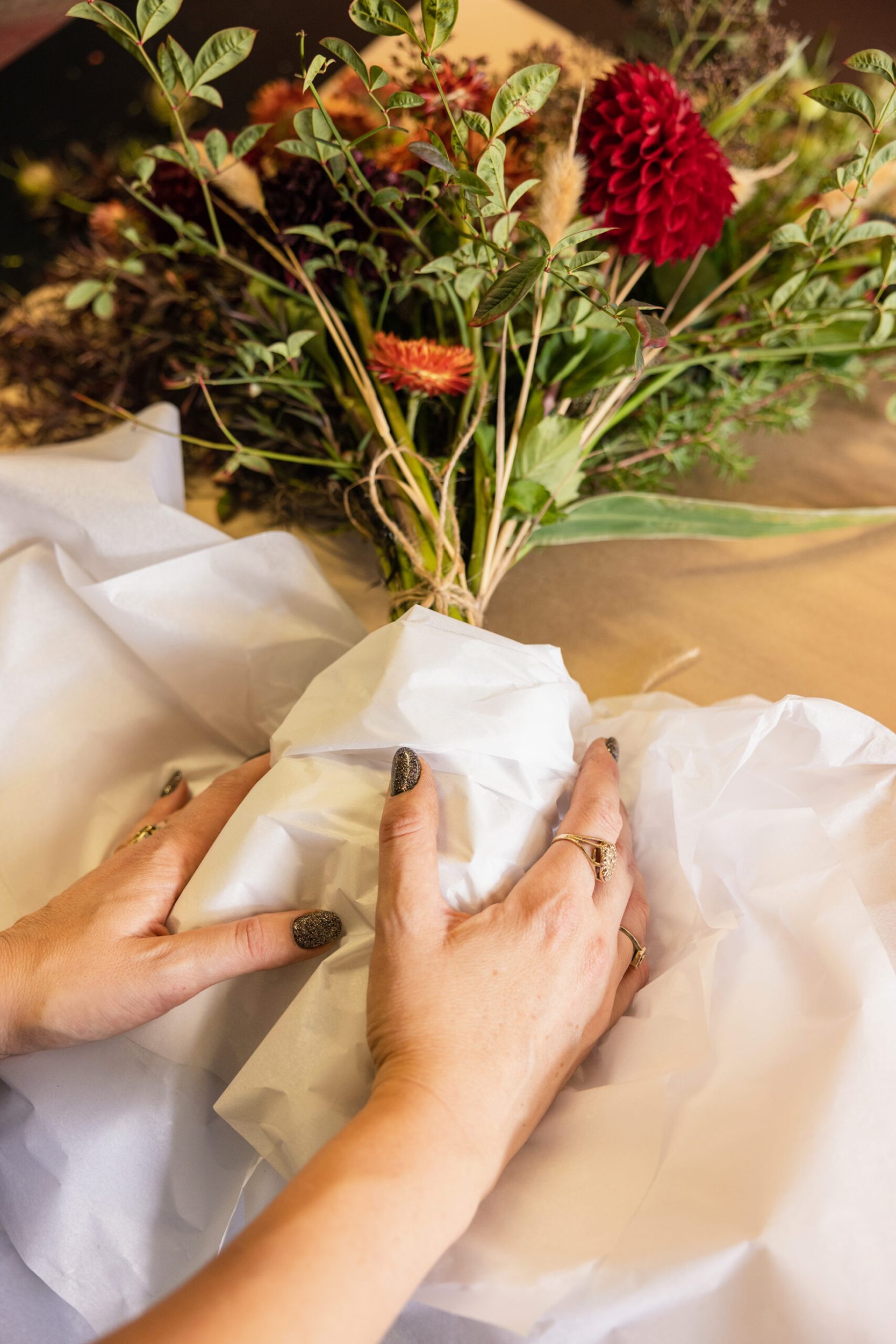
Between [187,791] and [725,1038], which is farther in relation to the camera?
[187,791]

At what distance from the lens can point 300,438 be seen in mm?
848

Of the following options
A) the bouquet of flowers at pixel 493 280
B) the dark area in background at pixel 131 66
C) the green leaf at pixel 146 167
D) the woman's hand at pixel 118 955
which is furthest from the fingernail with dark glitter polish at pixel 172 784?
the dark area in background at pixel 131 66

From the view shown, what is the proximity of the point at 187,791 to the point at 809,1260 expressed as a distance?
0.51m

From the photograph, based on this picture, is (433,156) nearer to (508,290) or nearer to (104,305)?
(508,290)

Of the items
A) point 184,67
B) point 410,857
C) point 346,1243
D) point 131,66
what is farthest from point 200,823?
point 131,66

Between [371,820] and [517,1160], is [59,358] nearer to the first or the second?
[371,820]

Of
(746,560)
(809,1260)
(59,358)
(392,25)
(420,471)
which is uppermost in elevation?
(392,25)

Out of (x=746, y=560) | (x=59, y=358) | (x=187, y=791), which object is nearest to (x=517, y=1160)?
(x=187, y=791)

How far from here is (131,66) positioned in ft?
4.09

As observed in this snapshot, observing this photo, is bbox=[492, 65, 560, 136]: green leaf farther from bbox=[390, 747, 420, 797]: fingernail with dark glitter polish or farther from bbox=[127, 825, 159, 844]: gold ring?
bbox=[127, 825, 159, 844]: gold ring

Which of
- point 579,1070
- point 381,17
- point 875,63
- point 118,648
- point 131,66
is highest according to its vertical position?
point 131,66

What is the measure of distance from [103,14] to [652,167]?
367 millimetres

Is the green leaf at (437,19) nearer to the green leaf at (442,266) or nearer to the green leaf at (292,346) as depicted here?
the green leaf at (442,266)

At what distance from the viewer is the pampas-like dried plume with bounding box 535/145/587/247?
0.61m
